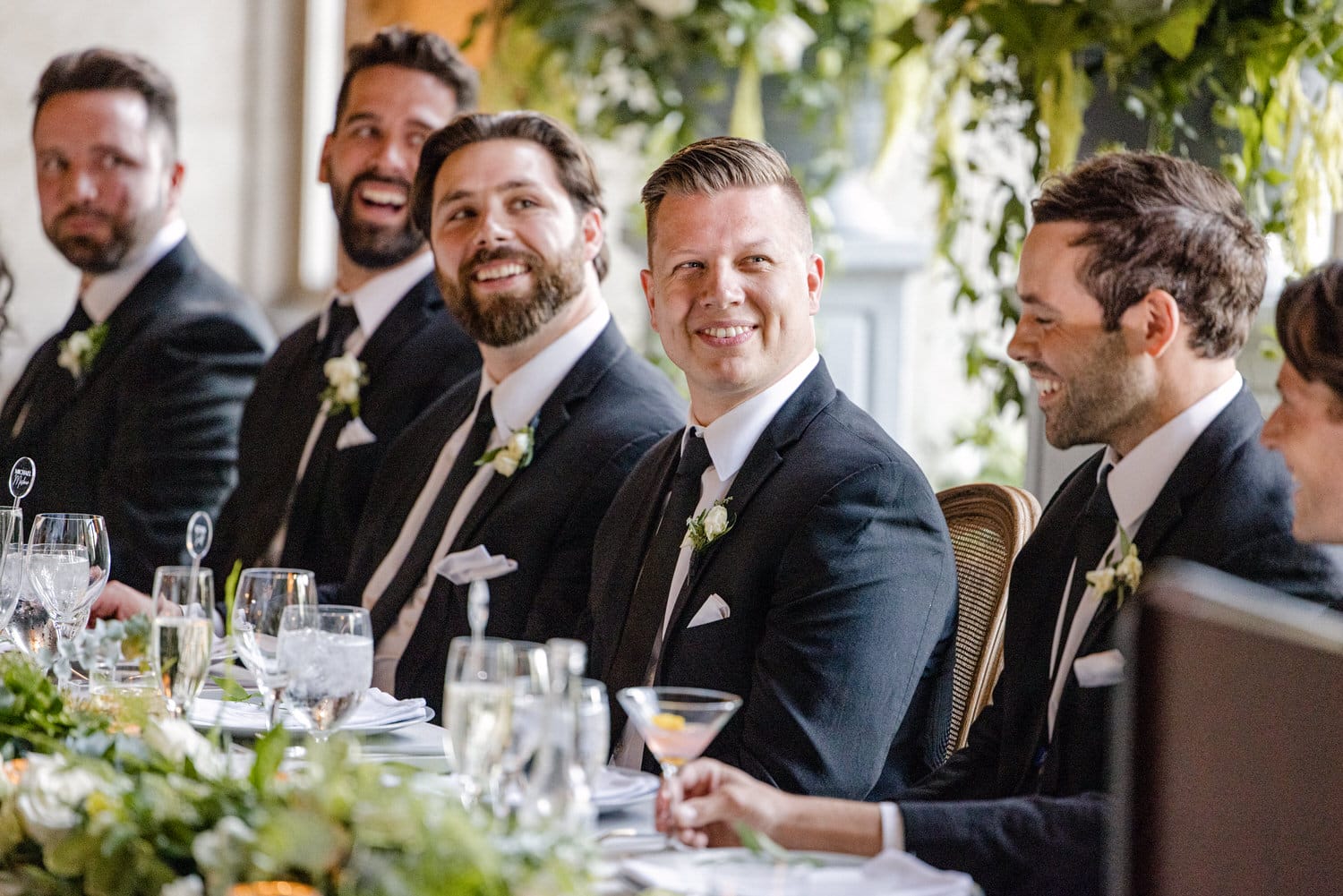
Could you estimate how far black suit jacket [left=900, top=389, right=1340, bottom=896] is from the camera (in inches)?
67.6

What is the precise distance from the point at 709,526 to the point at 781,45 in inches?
110

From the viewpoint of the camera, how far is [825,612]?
7.16 ft

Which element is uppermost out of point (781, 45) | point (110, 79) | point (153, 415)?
point (781, 45)

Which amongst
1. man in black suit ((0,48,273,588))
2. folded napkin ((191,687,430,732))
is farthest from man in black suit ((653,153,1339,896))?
man in black suit ((0,48,273,588))

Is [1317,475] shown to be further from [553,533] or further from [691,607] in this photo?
[553,533]

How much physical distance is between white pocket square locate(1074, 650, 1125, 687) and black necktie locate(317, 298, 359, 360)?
Result: 7.65 feet

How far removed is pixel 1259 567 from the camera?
180cm

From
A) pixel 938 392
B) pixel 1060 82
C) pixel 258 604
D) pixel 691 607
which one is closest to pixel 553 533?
pixel 691 607

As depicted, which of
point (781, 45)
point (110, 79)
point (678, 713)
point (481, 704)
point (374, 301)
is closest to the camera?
point (481, 704)

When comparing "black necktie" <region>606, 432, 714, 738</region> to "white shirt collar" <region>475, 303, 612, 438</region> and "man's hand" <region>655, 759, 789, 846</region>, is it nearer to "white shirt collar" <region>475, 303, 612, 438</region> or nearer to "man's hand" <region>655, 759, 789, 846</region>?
"white shirt collar" <region>475, 303, 612, 438</region>

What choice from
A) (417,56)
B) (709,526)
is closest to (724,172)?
(709,526)

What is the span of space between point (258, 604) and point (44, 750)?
33 cm

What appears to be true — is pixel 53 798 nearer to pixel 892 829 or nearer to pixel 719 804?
pixel 719 804

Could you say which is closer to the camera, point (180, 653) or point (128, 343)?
point (180, 653)
